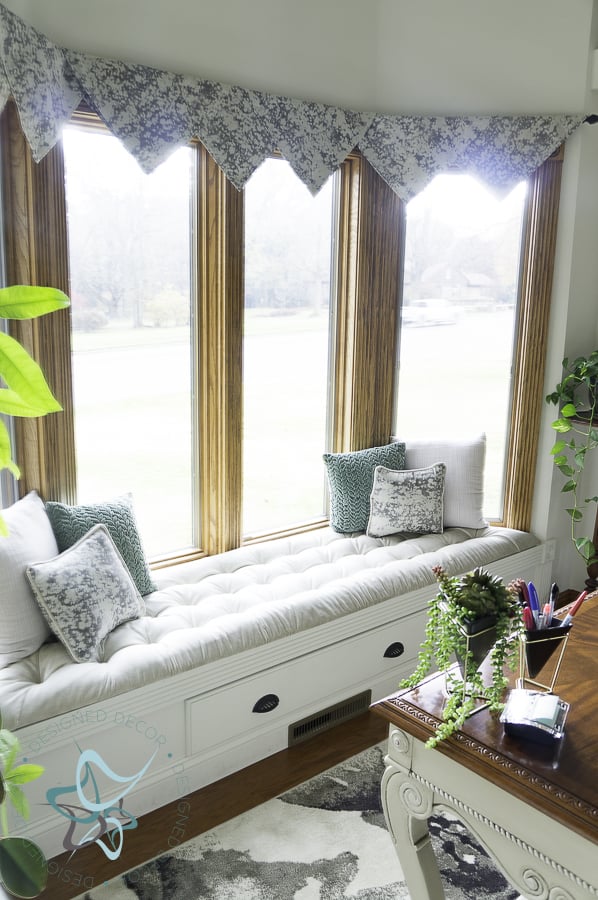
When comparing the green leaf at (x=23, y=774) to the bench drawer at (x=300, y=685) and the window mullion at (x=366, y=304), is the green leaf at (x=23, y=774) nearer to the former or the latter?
the bench drawer at (x=300, y=685)

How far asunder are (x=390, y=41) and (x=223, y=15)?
37.8 inches

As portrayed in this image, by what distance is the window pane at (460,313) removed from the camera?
415 centimetres

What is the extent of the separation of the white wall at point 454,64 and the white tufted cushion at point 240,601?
93cm

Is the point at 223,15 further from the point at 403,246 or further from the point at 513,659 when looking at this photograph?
the point at 513,659

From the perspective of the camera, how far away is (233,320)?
142 inches

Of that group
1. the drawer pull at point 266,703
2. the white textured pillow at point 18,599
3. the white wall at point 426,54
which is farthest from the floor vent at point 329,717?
the white wall at point 426,54

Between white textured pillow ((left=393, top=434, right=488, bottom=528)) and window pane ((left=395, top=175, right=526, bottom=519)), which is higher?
window pane ((left=395, top=175, right=526, bottom=519))

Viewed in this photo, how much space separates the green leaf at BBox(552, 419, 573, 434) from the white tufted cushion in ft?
1.95

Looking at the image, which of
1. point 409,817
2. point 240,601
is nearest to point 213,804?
point 240,601

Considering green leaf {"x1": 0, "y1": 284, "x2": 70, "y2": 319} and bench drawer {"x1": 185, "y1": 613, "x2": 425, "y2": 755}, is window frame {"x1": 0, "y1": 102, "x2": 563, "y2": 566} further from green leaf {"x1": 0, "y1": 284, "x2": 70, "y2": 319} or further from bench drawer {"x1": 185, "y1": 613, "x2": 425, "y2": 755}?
green leaf {"x1": 0, "y1": 284, "x2": 70, "y2": 319}

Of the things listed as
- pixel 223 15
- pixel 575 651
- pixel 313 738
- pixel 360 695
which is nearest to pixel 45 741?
pixel 313 738

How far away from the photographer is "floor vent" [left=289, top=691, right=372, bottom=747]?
3160 mm

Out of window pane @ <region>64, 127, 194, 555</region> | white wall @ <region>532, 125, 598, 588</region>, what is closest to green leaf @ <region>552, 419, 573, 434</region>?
white wall @ <region>532, 125, 598, 588</region>

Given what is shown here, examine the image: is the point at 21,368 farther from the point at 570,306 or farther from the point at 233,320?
the point at 570,306
